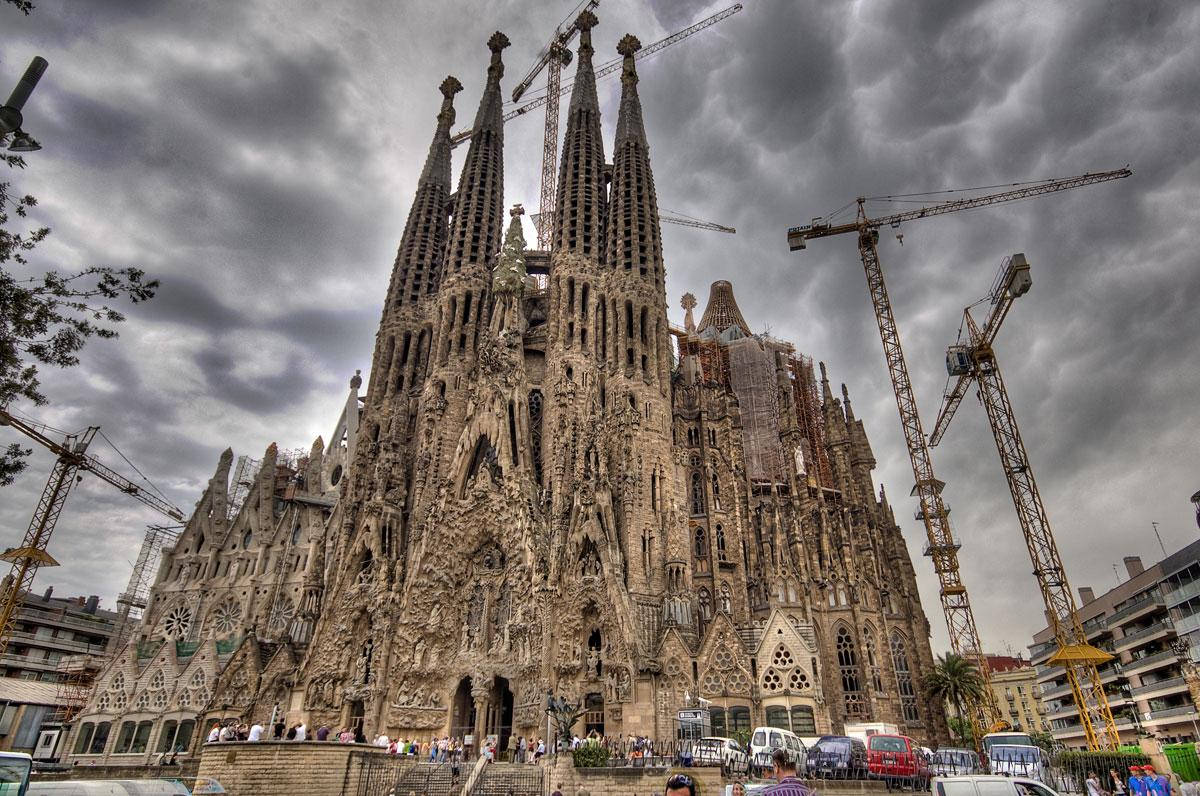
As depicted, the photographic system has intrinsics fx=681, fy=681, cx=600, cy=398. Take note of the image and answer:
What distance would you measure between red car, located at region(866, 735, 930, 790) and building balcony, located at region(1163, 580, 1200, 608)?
37.2m

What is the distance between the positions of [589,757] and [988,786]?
12558 mm

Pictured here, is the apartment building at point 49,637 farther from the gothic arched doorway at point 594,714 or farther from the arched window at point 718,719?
the arched window at point 718,719

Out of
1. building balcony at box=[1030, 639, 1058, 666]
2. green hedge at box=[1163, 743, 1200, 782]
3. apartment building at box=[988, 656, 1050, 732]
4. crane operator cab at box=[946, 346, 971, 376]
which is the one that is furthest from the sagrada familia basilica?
apartment building at box=[988, 656, 1050, 732]

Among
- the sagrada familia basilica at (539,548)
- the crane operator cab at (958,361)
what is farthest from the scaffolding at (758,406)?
the crane operator cab at (958,361)

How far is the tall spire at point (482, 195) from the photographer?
181ft

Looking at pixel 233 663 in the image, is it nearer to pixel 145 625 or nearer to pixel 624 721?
pixel 145 625

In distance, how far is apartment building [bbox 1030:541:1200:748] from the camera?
46.0 m

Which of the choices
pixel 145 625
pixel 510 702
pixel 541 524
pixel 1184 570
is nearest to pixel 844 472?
pixel 1184 570

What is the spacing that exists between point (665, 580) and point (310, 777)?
22742mm

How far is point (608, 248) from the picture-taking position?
2062 inches

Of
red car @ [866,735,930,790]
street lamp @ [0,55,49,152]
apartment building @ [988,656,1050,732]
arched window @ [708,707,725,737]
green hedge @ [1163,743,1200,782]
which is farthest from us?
apartment building @ [988,656,1050,732]

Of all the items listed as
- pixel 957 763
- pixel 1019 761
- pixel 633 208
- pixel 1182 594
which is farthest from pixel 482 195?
pixel 1182 594

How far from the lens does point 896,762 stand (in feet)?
68.0

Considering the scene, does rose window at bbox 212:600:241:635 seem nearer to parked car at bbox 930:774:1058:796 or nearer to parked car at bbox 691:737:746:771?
parked car at bbox 691:737:746:771
